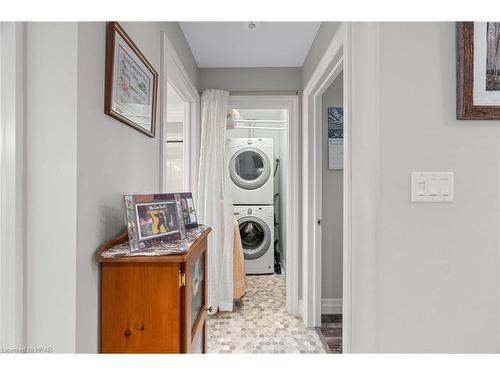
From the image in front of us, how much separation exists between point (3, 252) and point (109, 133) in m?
0.49

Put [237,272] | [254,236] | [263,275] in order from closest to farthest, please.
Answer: [237,272] → [263,275] → [254,236]

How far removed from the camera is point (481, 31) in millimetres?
980

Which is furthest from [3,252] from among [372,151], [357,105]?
[357,105]

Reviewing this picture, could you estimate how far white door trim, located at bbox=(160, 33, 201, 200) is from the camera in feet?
5.14

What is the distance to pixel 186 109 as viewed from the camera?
2.36m

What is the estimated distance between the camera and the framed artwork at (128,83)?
0.97 meters

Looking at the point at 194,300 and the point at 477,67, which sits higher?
the point at 477,67

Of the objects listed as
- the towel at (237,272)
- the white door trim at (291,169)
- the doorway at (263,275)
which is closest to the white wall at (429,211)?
the doorway at (263,275)

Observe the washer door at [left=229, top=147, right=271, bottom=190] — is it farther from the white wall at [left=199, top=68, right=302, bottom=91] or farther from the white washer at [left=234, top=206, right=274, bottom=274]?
the white wall at [left=199, top=68, right=302, bottom=91]

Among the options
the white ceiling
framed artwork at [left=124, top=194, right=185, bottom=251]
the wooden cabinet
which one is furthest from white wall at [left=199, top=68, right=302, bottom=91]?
the wooden cabinet

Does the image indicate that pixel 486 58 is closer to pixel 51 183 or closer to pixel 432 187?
pixel 432 187

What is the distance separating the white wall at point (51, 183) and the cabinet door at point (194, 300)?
1.14ft

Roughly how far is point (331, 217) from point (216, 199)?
1.11 m

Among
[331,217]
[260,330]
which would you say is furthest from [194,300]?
[331,217]
